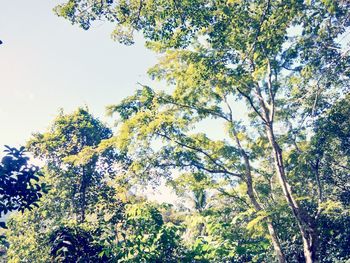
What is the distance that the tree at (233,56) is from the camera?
24.6 ft

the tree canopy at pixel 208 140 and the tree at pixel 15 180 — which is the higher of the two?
the tree canopy at pixel 208 140

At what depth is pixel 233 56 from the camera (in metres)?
9.16

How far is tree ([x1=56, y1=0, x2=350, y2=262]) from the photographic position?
7.49 metres

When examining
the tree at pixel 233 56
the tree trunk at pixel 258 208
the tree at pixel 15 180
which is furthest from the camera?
the tree trunk at pixel 258 208

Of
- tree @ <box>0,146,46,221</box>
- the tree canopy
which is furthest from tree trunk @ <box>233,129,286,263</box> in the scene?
tree @ <box>0,146,46,221</box>

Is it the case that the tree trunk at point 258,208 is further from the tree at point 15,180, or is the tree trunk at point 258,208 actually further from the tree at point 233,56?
the tree at point 15,180

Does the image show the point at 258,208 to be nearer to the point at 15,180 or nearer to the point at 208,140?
the point at 208,140

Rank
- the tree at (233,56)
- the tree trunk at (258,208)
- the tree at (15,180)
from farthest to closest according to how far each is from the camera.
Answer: the tree trunk at (258,208)
the tree at (233,56)
the tree at (15,180)

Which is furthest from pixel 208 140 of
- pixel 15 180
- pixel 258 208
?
pixel 15 180

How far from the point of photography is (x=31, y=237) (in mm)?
15664

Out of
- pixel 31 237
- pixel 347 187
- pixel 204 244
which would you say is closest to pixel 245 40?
pixel 204 244

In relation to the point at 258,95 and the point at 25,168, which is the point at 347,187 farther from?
the point at 25,168

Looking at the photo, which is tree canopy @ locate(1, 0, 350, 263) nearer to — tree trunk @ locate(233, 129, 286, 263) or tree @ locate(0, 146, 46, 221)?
tree trunk @ locate(233, 129, 286, 263)

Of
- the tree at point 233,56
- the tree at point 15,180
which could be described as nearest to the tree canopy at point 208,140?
the tree at point 233,56
